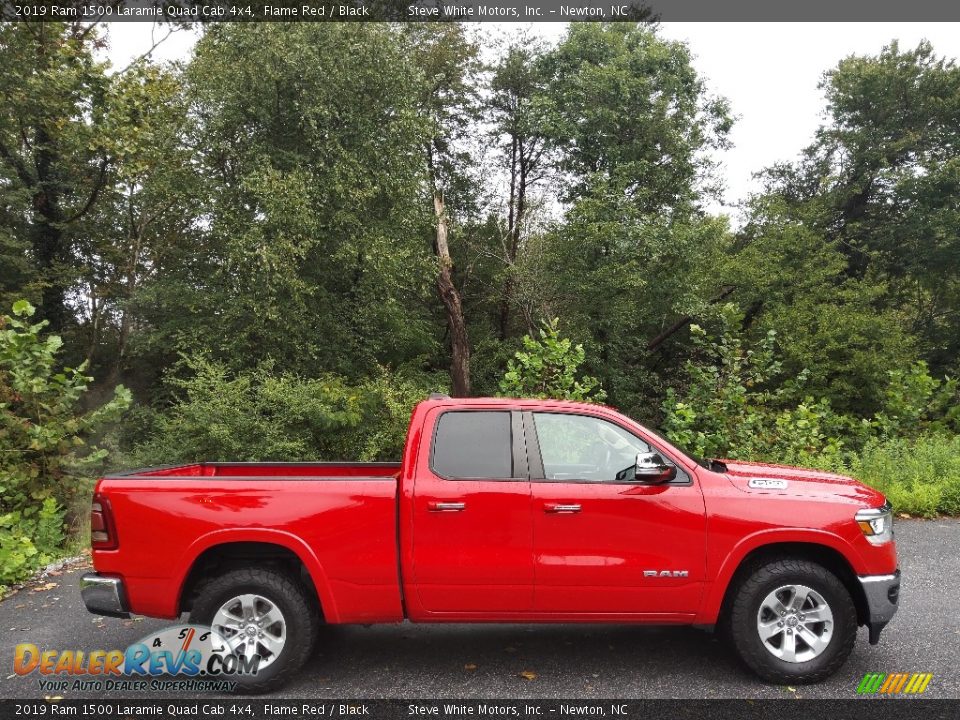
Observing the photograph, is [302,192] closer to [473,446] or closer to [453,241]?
[453,241]

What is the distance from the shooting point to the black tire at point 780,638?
4207mm

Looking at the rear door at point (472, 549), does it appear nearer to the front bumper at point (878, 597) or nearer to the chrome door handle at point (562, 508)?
the chrome door handle at point (562, 508)

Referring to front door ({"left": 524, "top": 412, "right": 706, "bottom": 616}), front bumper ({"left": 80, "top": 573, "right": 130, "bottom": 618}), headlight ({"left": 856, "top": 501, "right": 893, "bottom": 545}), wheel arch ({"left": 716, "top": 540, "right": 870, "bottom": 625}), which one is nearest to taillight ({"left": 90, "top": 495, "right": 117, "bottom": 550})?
front bumper ({"left": 80, "top": 573, "right": 130, "bottom": 618})

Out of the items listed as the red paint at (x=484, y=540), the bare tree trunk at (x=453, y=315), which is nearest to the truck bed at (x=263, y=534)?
the red paint at (x=484, y=540)

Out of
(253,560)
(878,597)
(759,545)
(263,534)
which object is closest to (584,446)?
(759,545)

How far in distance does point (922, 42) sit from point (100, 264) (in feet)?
98.9

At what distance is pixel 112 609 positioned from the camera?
423 cm

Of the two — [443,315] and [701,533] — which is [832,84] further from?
[701,533]

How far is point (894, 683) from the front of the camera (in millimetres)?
4234

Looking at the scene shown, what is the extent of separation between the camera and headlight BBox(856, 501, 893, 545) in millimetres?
4266

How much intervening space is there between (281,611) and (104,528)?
1.21 meters

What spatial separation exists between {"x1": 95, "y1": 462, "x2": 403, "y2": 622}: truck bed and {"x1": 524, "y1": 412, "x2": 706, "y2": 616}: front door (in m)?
0.98

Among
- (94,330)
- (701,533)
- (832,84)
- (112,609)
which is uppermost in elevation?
(832,84)

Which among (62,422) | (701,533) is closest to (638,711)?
(701,533)
